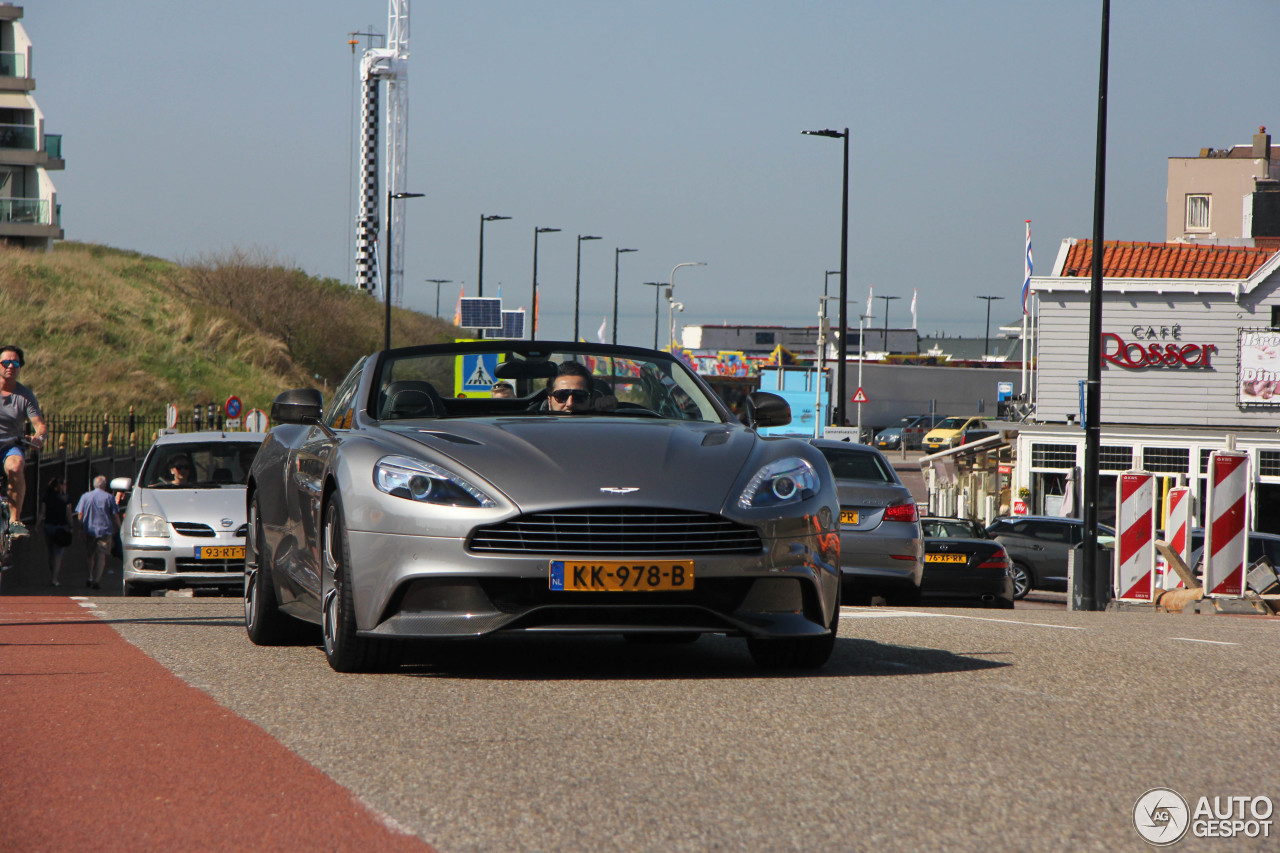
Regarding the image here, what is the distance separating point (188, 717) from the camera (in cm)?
529

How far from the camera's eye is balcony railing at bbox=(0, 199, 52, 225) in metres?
67.2

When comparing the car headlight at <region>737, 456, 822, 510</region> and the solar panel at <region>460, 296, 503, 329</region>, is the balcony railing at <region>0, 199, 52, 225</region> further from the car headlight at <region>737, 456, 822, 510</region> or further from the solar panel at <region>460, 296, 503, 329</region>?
the car headlight at <region>737, 456, 822, 510</region>

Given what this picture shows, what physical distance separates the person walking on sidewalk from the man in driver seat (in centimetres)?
1752

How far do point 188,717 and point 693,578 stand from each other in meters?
1.86

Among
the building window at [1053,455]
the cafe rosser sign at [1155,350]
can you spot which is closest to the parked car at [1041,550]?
the building window at [1053,455]

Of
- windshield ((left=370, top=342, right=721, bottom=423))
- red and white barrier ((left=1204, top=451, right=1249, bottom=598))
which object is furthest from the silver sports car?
red and white barrier ((left=1204, top=451, right=1249, bottom=598))

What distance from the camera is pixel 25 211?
67688 millimetres

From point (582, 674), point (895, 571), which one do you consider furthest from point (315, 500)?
point (895, 571)

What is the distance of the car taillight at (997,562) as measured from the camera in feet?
59.9

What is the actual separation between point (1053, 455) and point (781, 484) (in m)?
34.0

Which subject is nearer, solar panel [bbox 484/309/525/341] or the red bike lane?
the red bike lane

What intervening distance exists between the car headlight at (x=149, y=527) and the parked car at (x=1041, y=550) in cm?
1541

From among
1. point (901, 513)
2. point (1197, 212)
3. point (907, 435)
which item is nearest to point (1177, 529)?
point (901, 513)

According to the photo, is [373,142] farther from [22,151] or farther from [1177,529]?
[1177,529]
